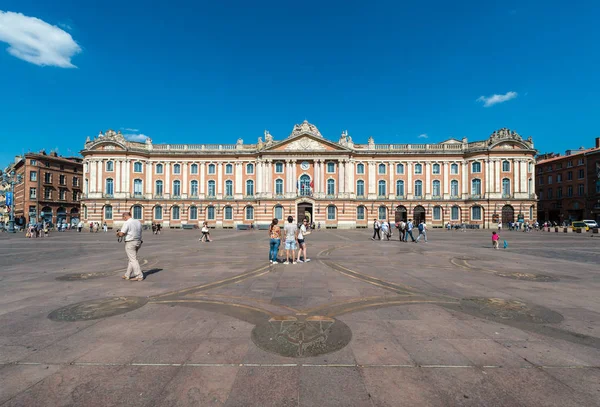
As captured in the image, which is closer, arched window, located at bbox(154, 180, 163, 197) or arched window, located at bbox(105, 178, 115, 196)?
arched window, located at bbox(105, 178, 115, 196)

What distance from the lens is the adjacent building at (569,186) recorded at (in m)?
51.0

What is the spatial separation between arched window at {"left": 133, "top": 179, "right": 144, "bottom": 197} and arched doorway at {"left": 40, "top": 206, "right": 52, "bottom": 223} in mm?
25254

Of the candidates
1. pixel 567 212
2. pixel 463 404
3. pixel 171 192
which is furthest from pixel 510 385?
pixel 567 212

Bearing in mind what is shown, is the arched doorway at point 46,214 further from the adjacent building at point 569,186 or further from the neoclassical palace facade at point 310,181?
the adjacent building at point 569,186

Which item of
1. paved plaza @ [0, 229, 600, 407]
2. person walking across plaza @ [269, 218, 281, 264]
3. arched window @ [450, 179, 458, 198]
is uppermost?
arched window @ [450, 179, 458, 198]

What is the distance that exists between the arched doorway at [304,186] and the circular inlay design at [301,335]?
43.4 m

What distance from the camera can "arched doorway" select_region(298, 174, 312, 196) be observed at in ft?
158

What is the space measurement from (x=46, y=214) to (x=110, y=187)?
23.6m

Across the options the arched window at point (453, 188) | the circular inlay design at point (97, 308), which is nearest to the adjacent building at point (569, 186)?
the arched window at point (453, 188)

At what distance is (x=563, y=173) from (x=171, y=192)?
7553 centimetres

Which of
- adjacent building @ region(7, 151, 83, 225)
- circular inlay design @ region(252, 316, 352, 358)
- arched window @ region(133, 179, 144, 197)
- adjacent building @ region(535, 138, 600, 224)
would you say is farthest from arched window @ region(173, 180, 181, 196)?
adjacent building @ region(535, 138, 600, 224)

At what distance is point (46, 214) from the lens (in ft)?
193

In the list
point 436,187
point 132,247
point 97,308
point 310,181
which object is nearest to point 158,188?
point 310,181

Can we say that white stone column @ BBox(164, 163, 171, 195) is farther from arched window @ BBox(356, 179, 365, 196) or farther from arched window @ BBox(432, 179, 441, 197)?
arched window @ BBox(432, 179, 441, 197)
